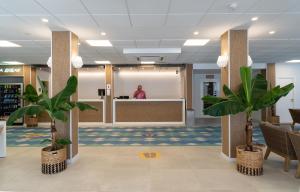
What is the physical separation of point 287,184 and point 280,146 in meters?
0.83

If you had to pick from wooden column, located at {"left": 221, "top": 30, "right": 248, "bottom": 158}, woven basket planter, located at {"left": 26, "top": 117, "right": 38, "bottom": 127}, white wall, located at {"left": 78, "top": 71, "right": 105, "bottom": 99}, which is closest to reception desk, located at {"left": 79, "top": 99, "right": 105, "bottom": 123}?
white wall, located at {"left": 78, "top": 71, "right": 105, "bottom": 99}

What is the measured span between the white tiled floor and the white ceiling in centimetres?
281

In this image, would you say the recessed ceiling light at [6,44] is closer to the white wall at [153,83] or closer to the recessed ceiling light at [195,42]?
the recessed ceiling light at [195,42]

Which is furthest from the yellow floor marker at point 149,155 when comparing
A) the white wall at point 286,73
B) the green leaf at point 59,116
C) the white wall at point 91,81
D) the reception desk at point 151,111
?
the white wall at point 286,73

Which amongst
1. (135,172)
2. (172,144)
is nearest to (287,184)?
(135,172)

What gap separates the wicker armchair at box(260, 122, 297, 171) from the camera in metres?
4.07

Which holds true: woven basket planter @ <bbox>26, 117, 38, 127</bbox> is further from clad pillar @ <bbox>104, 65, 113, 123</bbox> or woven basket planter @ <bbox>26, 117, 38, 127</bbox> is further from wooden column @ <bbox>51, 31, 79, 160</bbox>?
wooden column @ <bbox>51, 31, 79, 160</bbox>

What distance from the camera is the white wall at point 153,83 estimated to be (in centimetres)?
1161

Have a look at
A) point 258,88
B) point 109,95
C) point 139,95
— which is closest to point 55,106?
point 258,88

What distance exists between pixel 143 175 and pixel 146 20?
9.29 ft

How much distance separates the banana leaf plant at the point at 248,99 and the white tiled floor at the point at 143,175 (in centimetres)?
74

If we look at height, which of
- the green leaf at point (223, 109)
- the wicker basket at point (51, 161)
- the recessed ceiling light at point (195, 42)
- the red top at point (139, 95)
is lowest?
→ the wicker basket at point (51, 161)

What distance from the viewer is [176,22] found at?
4.40 m

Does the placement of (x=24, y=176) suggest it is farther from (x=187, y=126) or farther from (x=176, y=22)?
(x=187, y=126)
